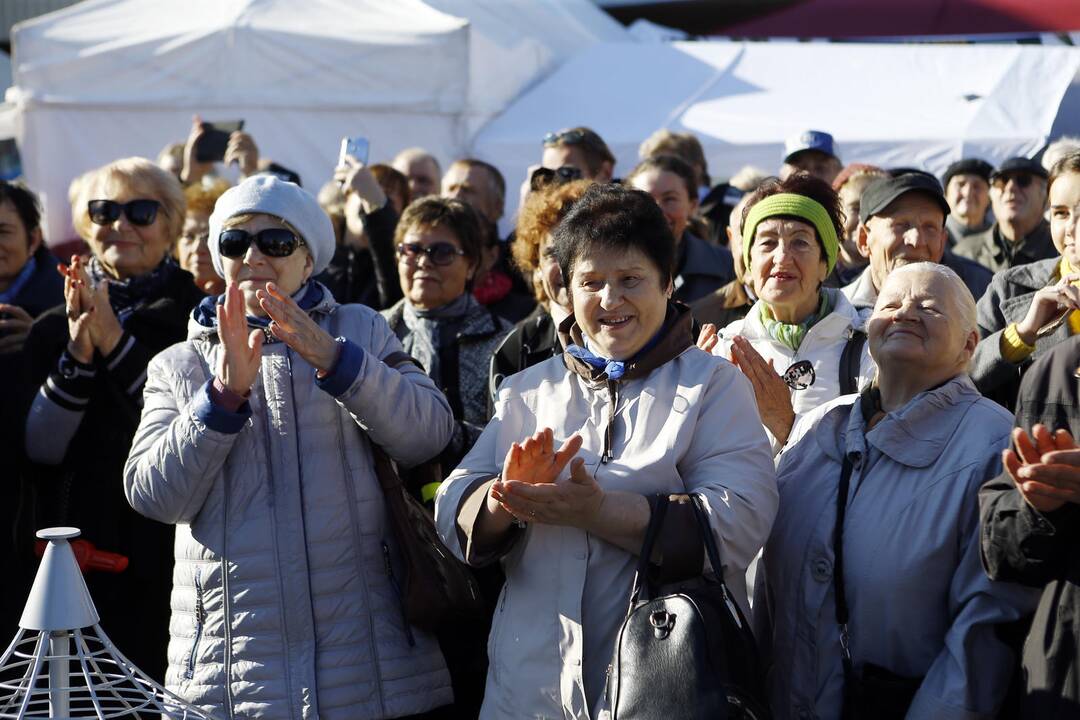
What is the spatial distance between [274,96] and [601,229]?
8.08 m

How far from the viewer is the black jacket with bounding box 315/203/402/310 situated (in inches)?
210

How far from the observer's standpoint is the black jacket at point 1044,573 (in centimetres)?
247

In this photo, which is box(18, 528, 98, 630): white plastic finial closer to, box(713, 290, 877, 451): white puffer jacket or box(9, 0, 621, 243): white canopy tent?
box(713, 290, 877, 451): white puffer jacket

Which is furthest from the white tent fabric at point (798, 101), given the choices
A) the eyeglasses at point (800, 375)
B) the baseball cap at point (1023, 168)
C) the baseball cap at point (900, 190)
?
the eyeglasses at point (800, 375)

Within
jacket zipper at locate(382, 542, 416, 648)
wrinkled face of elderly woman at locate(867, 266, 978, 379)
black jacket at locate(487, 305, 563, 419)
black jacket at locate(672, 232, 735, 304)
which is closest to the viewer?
wrinkled face of elderly woman at locate(867, 266, 978, 379)

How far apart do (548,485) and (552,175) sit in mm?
2913

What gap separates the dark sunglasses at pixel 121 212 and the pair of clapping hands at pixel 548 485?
2.31 metres

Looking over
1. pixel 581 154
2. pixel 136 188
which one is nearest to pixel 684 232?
pixel 581 154

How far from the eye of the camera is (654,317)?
9.33 ft

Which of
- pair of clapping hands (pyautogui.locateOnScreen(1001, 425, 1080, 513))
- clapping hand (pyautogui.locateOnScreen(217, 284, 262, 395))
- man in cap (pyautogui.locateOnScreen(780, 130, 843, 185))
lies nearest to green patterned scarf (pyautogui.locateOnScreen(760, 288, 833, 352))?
pair of clapping hands (pyautogui.locateOnScreen(1001, 425, 1080, 513))

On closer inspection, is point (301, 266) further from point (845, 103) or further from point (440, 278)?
point (845, 103)

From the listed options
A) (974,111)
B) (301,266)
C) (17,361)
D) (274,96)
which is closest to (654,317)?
(301,266)

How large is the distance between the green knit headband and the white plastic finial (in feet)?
7.05

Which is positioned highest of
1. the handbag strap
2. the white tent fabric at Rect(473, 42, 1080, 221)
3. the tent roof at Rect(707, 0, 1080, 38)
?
the tent roof at Rect(707, 0, 1080, 38)
